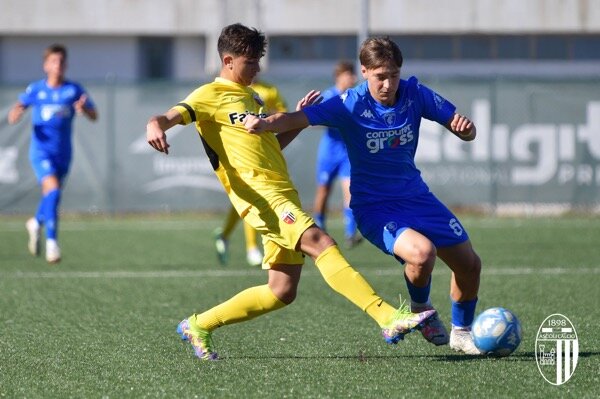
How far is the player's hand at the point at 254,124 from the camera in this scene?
20.1 feet

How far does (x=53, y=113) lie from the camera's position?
41.0 ft

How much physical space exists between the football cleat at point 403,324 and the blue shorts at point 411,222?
0.55 m

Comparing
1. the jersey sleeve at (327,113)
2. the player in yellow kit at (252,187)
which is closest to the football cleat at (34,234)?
the player in yellow kit at (252,187)

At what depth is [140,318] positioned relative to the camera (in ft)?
27.6

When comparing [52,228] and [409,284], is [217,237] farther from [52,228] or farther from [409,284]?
[409,284]

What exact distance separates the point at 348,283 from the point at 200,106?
4.22 ft

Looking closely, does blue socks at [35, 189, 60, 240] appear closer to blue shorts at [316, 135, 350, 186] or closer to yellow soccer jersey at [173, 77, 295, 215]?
blue shorts at [316, 135, 350, 186]

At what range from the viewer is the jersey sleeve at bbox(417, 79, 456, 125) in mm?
6598

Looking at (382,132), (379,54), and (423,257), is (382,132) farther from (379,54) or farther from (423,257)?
(423,257)

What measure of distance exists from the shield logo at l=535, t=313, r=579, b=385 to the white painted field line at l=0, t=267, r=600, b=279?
11.3 feet

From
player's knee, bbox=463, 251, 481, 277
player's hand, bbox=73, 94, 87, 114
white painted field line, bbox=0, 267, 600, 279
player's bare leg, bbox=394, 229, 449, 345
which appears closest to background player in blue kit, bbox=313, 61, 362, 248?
white painted field line, bbox=0, 267, 600, 279

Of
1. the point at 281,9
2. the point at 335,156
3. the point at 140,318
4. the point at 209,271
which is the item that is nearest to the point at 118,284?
the point at 209,271

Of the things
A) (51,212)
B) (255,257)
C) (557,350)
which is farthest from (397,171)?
(51,212)

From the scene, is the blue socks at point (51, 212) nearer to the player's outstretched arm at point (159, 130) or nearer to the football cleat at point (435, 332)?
the player's outstretched arm at point (159, 130)
